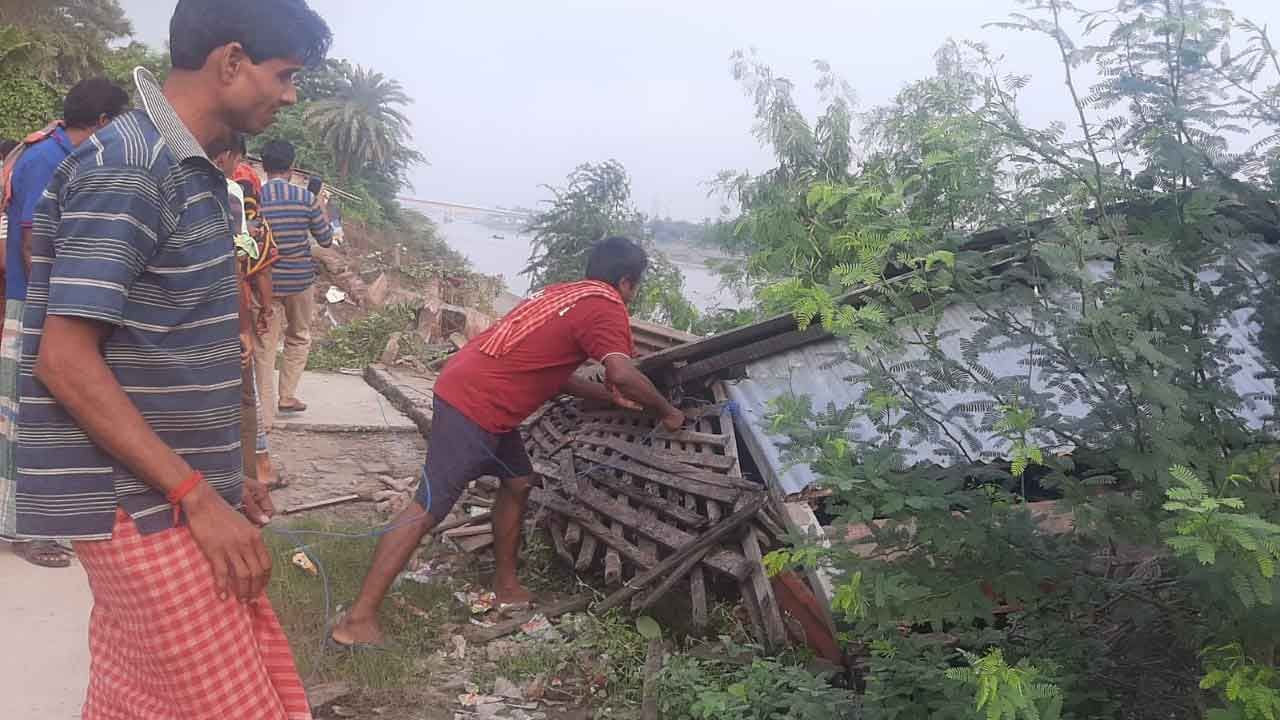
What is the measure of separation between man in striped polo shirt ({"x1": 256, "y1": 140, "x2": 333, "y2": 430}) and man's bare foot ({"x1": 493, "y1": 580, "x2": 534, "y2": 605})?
2739mm

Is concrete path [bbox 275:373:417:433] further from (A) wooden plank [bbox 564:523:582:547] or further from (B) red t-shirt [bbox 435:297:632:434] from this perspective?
(B) red t-shirt [bbox 435:297:632:434]

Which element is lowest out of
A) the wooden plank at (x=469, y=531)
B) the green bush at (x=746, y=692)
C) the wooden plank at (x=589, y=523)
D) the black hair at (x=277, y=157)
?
the wooden plank at (x=469, y=531)

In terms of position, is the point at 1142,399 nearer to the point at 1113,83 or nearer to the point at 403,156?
the point at 1113,83

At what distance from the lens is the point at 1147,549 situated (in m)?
2.45

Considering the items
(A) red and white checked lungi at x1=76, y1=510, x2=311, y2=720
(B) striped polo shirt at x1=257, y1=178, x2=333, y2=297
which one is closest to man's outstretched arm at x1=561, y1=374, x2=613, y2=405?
(B) striped polo shirt at x1=257, y1=178, x2=333, y2=297

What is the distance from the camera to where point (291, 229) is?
6.51 meters

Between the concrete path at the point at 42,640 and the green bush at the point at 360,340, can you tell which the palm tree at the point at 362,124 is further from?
the concrete path at the point at 42,640

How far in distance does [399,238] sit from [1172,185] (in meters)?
19.9

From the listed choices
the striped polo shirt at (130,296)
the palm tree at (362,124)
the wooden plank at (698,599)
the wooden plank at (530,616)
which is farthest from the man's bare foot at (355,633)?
the palm tree at (362,124)

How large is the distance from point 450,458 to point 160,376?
8.05ft

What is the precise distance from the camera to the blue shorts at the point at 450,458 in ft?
13.1

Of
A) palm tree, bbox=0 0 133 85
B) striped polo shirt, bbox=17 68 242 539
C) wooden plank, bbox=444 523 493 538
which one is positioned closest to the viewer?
striped polo shirt, bbox=17 68 242 539

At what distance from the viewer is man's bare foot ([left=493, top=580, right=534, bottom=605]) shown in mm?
4512

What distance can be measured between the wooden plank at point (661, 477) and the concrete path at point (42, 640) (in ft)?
8.39
